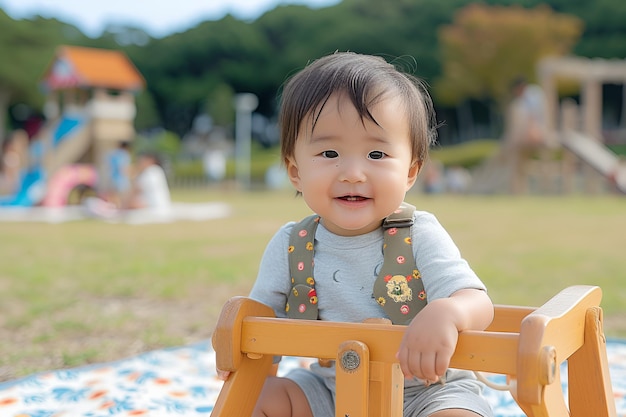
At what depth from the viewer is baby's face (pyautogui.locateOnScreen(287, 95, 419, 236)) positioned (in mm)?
1462

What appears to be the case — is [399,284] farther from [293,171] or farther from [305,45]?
[305,45]

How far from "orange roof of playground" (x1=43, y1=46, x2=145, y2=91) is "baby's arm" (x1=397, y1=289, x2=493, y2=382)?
11.6 meters

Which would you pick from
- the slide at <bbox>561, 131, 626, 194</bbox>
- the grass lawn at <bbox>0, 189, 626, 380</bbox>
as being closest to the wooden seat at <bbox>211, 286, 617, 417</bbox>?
the grass lawn at <bbox>0, 189, 626, 380</bbox>

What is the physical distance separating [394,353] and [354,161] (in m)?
0.39

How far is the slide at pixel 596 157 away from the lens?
45.1 ft

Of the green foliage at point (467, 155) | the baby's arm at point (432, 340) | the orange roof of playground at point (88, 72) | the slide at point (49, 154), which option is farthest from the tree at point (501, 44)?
the baby's arm at point (432, 340)

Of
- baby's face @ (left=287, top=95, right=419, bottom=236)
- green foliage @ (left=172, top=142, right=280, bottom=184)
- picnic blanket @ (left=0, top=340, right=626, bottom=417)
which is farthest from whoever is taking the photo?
green foliage @ (left=172, top=142, right=280, bottom=184)

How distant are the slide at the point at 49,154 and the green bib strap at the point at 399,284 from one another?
32.7 ft

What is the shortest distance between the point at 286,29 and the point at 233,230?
2968cm

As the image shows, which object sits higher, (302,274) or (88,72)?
(88,72)

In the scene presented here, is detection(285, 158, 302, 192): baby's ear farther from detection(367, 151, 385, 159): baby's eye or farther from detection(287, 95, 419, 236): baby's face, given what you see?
detection(367, 151, 385, 159): baby's eye

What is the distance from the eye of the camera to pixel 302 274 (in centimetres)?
164

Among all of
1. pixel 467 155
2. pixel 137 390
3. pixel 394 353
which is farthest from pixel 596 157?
pixel 394 353

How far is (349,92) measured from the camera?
1.46 metres
